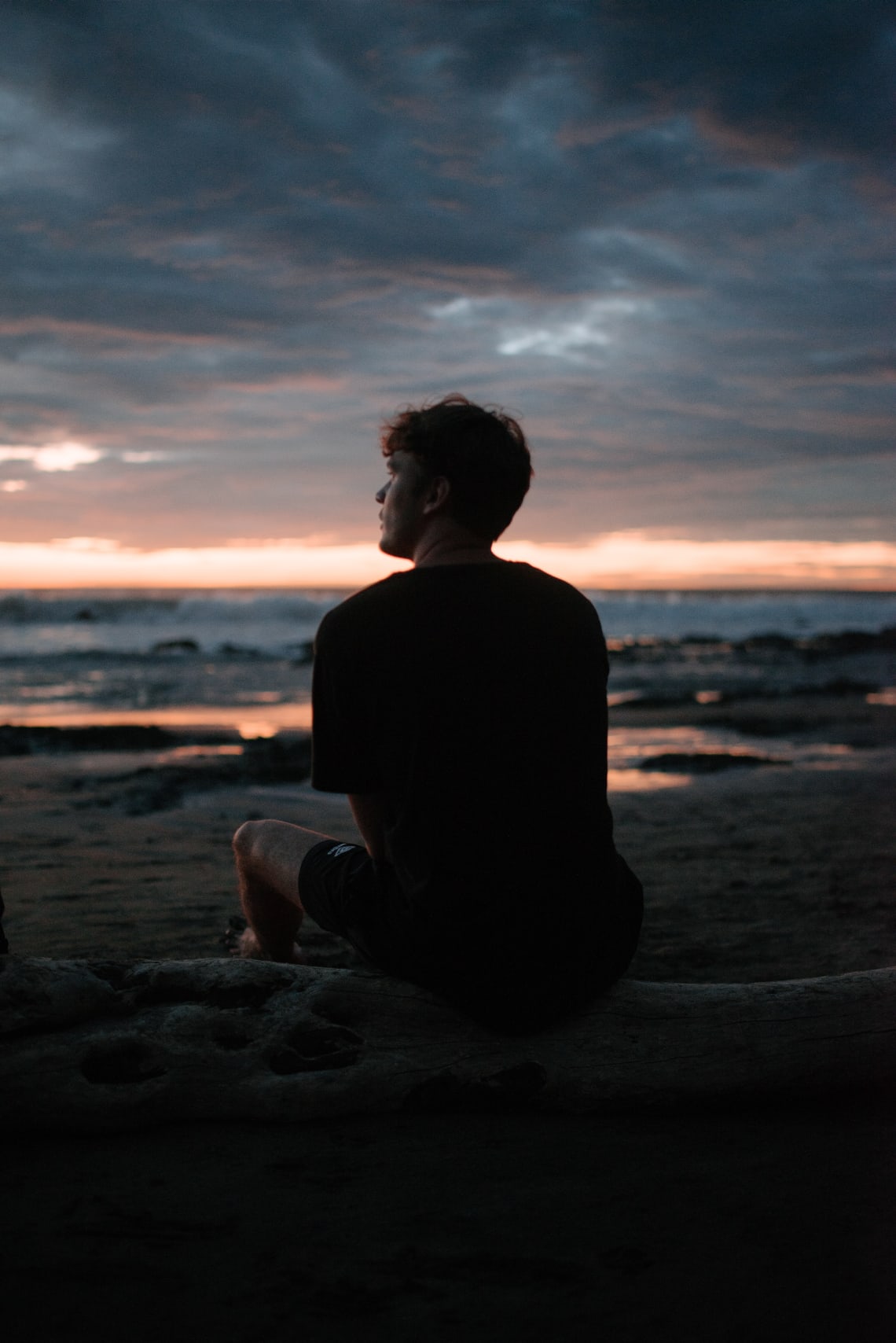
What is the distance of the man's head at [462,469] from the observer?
7.95 feet

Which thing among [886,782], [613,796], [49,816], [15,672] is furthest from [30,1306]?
[15,672]

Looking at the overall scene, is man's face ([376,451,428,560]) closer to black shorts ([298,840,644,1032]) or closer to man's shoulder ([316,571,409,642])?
man's shoulder ([316,571,409,642])

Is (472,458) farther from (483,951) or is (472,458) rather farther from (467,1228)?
(467,1228)

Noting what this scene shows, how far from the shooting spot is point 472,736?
2248 mm

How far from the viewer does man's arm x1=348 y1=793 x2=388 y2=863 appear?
7.89ft

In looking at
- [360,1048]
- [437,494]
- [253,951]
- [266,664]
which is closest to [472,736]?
[437,494]

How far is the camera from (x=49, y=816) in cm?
645

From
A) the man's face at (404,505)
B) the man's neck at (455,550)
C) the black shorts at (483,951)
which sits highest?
the man's face at (404,505)

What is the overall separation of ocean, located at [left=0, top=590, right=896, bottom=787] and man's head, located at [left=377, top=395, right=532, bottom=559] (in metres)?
5.96

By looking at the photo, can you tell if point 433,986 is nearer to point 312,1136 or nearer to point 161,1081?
point 312,1136

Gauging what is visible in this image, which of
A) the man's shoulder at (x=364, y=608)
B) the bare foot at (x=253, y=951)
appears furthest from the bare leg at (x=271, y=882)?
the man's shoulder at (x=364, y=608)

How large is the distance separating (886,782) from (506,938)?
6.34 meters

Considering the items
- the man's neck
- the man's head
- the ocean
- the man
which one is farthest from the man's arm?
the ocean

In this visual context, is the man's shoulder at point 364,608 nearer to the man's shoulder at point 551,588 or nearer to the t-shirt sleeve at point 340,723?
the t-shirt sleeve at point 340,723
